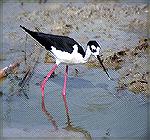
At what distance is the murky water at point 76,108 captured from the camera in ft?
18.6

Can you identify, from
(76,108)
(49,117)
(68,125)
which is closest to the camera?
(68,125)

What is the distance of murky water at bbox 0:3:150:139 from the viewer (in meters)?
5.67

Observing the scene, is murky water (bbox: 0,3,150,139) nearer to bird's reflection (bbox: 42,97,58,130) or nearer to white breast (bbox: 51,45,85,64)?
bird's reflection (bbox: 42,97,58,130)

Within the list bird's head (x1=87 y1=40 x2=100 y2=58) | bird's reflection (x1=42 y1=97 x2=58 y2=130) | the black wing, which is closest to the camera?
bird's reflection (x1=42 y1=97 x2=58 y2=130)

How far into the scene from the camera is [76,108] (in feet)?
20.9

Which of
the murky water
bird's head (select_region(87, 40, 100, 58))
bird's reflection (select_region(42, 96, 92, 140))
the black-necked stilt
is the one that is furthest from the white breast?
→ bird's reflection (select_region(42, 96, 92, 140))

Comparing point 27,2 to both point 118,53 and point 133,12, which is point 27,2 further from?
point 118,53

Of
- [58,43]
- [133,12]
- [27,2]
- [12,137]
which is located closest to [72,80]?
[58,43]

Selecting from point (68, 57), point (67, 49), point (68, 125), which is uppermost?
point (67, 49)

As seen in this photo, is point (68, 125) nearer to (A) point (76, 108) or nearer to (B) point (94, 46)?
(A) point (76, 108)

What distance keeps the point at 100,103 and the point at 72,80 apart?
1020mm

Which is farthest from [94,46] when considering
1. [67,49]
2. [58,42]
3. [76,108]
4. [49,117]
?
[49,117]

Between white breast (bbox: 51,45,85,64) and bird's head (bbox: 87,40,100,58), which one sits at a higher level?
bird's head (bbox: 87,40,100,58)

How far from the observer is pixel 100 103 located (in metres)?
6.45
